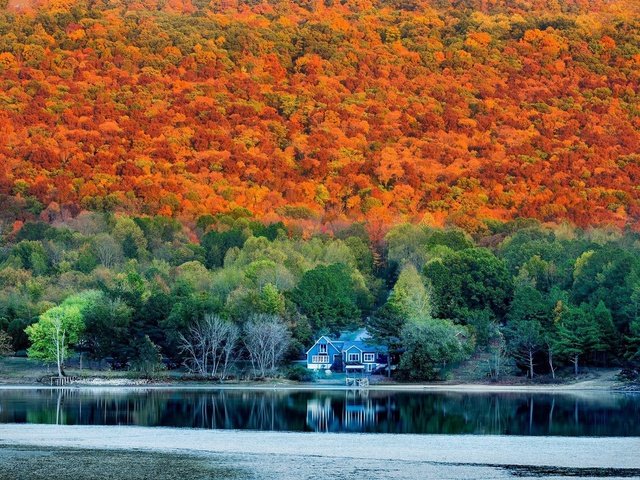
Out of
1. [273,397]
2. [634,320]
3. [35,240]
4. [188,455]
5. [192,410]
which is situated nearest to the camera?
[188,455]

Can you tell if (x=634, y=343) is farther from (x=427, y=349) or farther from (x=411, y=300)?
(x=411, y=300)

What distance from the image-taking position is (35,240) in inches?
Answer: 6732

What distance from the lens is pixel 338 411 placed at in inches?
2857

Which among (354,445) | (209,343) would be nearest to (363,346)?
(209,343)

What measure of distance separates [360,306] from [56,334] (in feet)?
118

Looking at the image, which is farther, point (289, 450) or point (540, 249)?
point (540, 249)

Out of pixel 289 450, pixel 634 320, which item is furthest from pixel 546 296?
pixel 289 450

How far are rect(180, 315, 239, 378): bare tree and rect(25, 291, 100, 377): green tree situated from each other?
8.61m

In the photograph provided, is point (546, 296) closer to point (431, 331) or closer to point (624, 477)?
point (431, 331)

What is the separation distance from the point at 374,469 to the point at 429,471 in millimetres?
2047

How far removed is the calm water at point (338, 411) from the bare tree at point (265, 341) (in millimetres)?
9493

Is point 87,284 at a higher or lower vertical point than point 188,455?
higher

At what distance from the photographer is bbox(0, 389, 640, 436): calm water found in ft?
211

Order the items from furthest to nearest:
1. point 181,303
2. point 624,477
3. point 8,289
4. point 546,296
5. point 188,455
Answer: point 8,289 → point 546,296 → point 181,303 → point 188,455 → point 624,477
